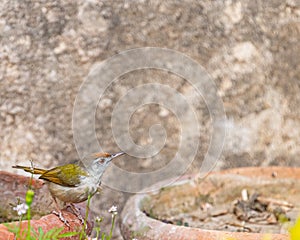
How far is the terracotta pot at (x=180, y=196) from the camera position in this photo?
7.43 feet

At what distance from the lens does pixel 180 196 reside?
2756mm

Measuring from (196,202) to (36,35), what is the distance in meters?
1.70

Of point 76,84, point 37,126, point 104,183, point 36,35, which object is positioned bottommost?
point 104,183

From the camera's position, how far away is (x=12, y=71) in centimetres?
396

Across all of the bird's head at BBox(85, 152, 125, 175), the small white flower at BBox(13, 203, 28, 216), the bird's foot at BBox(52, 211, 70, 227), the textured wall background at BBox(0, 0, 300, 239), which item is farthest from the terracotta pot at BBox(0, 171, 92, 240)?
the textured wall background at BBox(0, 0, 300, 239)

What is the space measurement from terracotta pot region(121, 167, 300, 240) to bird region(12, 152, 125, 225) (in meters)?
0.25

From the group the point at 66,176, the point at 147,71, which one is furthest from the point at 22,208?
the point at 147,71

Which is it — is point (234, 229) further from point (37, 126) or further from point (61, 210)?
point (37, 126)

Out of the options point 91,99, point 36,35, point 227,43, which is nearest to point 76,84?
point 91,99

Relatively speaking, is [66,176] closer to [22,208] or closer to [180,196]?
[22,208]

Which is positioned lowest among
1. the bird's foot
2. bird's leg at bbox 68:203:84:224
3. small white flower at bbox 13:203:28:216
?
small white flower at bbox 13:203:28:216

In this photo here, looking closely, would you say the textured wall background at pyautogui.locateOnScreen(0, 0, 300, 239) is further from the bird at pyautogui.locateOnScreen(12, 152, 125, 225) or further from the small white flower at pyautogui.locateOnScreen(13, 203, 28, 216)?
the small white flower at pyautogui.locateOnScreen(13, 203, 28, 216)

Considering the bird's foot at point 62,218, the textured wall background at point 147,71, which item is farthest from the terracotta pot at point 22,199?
the textured wall background at point 147,71

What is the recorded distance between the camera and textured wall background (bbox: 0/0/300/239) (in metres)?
3.93
